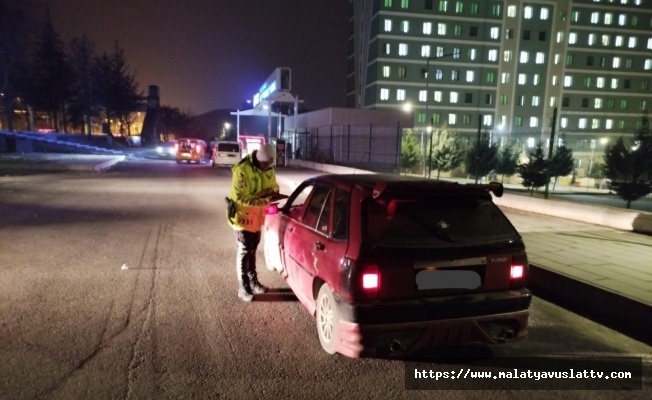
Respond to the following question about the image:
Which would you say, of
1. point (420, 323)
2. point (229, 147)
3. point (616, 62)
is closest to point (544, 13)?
point (616, 62)

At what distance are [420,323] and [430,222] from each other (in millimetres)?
760

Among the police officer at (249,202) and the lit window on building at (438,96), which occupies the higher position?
the lit window on building at (438,96)

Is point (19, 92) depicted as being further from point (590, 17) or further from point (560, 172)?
point (590, 17)

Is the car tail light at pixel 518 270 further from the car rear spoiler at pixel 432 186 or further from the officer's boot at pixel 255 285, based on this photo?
the officer's boot at pixel 255 285

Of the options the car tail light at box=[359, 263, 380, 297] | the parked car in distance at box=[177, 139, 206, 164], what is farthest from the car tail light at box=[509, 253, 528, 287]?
the parked car in distance at box=[177, 139, 206, 164]

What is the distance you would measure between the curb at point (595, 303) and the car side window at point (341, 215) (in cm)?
328

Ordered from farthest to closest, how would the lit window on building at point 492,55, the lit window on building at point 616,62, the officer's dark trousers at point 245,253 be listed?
the lit window on building at point 616,62
the lit window on building at point 492,55
the officer's dark trousers at point 245,253

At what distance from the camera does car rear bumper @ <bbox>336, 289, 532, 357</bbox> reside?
127 inches

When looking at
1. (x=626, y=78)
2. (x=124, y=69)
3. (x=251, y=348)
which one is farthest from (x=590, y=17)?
(x=251, y=348)

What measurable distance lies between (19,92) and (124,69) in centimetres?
1874

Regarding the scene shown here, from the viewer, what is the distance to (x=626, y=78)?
2640 inches

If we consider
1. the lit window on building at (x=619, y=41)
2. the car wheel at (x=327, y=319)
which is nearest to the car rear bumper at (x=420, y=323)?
the car wheel at (x=327, y=319)

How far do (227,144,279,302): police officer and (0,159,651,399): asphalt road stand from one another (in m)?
0.43

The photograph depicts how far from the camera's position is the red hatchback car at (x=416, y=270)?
10.6 feet
